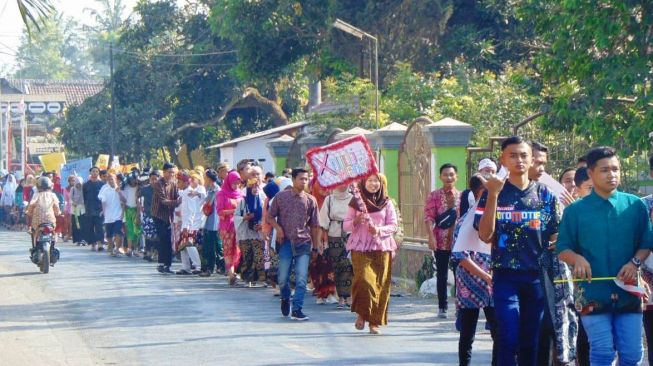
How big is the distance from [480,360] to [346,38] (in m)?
25.7

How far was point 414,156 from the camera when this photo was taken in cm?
2003

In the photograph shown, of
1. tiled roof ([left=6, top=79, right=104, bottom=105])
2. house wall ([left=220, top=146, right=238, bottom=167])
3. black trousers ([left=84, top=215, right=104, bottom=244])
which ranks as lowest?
black trousers ([left=84, top=215, right=104, bottom=244])

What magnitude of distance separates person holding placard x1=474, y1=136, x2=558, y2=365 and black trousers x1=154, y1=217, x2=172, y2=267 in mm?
14510

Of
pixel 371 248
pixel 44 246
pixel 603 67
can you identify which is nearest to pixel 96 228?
pixel 44 246

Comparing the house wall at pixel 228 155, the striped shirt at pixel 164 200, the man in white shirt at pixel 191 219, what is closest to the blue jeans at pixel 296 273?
the man in white shirt at pixel 191 219

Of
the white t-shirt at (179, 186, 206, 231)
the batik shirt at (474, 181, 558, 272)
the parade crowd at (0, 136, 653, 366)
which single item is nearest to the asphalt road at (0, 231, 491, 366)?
the parade crowd at (0, 136, 653, 366)

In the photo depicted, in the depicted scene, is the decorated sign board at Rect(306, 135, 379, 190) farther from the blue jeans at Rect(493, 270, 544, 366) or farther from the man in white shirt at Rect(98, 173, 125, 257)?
the man in white shirt at Rect(98, 173, 125, 257)

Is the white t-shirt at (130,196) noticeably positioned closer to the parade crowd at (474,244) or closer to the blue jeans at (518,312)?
the parade crowd at (474,244)

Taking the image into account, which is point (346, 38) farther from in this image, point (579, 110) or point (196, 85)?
point (579, 110)

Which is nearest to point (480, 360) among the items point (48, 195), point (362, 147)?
point (362, 147)

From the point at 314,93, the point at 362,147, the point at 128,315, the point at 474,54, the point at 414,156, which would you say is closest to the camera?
the point at 362,147

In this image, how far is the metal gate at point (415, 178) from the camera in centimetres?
1939

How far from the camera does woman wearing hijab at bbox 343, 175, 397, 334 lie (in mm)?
13508

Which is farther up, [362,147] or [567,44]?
[567,44]
